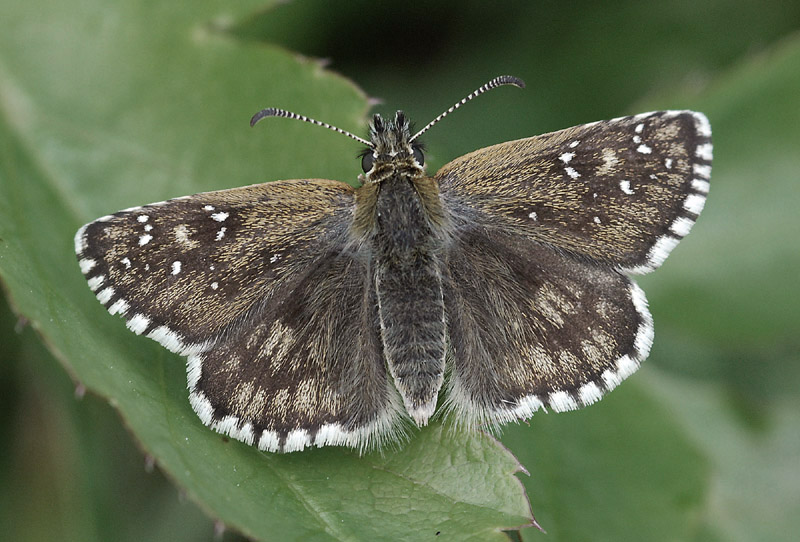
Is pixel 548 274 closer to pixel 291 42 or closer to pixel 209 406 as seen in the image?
pixel 209 406

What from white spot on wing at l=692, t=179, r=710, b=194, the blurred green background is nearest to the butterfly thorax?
the blurred green background

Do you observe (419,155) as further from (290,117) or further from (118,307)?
(118,307)

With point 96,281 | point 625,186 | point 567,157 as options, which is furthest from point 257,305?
point 625,186

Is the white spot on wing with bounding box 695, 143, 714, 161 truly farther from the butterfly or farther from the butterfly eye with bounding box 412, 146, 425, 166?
the butterfly eye with bounding box 412, 146, 425, 166

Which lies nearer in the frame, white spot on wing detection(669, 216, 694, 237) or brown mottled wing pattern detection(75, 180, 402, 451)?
brown mottled wing pattern detection(75, 180, 402, 451)

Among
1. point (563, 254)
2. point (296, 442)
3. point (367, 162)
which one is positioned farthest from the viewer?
point (367, 162)

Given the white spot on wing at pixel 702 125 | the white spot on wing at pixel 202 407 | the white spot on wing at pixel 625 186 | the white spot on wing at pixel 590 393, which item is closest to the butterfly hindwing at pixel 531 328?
the white spot on wing at pixel 590 393

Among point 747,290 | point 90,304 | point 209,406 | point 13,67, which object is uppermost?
point 13,67

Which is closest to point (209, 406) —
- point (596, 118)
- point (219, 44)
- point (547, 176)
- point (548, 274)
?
point (548, 274)
